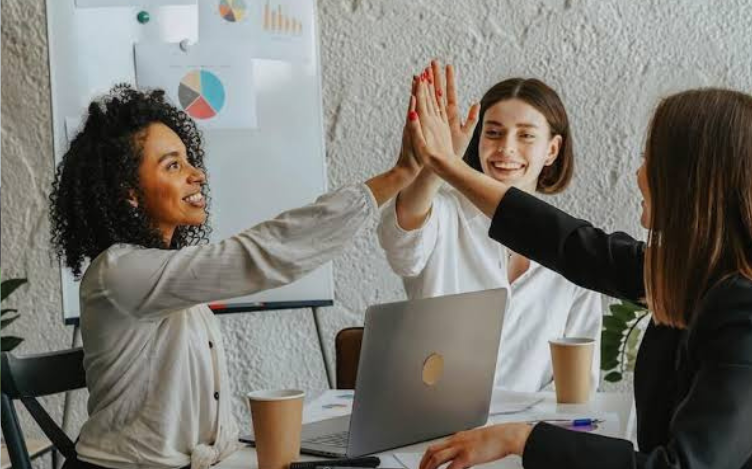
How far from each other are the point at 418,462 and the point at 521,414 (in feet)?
1.10

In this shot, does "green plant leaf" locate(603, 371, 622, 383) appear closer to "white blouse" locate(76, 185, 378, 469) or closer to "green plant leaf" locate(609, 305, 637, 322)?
"green plant leaf" locate(609, 305, 637, 322)

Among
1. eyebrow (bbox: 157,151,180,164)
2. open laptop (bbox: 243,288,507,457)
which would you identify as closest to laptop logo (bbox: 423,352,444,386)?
open laptop (bbox: 243,288,507,457)

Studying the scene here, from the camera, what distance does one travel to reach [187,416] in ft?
4.80

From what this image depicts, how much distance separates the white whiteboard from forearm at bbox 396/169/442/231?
79 cm

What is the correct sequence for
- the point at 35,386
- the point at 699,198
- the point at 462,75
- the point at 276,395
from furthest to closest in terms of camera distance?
the point at 462,75 < the point at 35,386 < the point at 276,395 < the point at 699,198

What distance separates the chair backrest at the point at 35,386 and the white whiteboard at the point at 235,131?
80 cm

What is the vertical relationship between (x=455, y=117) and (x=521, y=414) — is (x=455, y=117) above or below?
above

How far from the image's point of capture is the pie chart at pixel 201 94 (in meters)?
2.51

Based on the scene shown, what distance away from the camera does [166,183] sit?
1.56 meters

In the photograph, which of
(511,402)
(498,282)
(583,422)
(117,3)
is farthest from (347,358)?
(117,3)

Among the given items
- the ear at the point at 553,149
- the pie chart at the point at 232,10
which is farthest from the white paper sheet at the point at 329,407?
the pie chart at the point at 232,10

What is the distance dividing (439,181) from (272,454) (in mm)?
778

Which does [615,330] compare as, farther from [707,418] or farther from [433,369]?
[707,418]

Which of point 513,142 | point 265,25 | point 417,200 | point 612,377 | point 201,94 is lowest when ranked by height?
point 612,377
